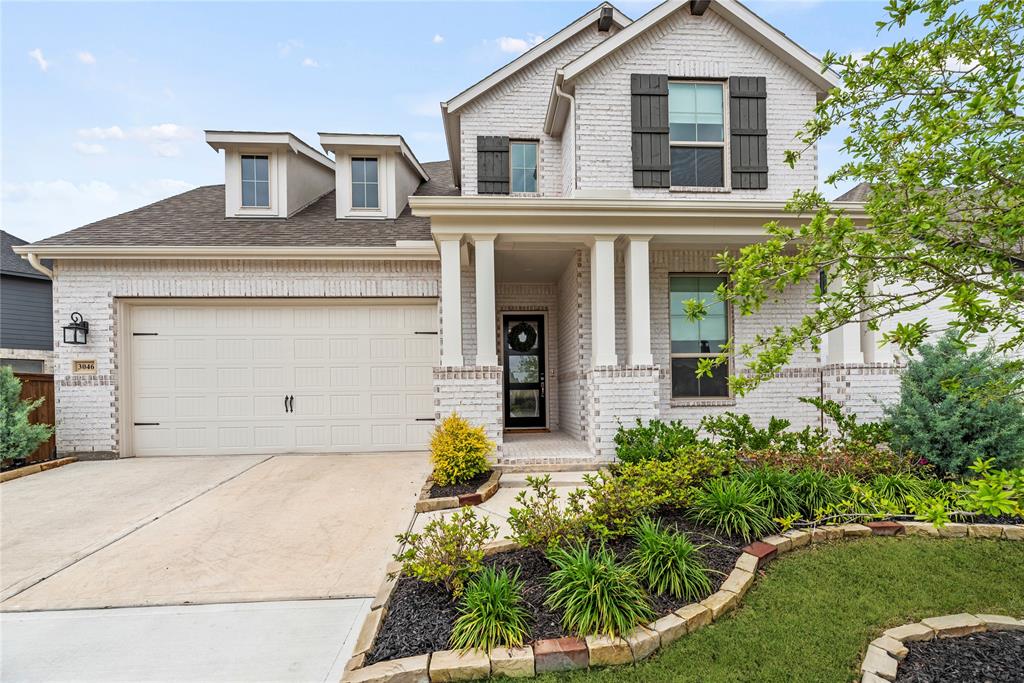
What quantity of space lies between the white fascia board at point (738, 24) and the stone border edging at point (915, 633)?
7.31 metres

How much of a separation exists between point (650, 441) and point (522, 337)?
4230mm

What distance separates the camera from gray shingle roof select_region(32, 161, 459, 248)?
26.9ft

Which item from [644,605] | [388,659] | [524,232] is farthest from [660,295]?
[388,659]

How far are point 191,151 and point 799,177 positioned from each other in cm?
1120

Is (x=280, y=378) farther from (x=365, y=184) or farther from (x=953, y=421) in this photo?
(x=953, y=421)

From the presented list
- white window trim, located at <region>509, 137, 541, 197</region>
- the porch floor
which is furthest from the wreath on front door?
white window trim, located at <region>509, 137, 541, 197</region>

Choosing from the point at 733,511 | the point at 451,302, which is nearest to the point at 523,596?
the point at 733,511

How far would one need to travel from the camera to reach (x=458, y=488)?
17.6 feet

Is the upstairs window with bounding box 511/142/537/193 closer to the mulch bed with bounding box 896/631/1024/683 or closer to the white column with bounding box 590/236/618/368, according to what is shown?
the white column with bounding box 590/236/618/368

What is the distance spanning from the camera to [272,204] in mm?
9359

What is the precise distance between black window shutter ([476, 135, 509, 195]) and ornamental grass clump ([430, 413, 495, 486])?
4.58 m

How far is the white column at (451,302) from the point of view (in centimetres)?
629

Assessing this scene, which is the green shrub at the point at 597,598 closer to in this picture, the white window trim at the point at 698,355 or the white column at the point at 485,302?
the white column at the point at 485,302

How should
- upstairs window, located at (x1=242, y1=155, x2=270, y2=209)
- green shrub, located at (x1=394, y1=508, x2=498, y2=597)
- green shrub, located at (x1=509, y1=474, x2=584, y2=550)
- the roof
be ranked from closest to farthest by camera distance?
green shrub, located at (x1=394, y1=508, x2=498, y2=597) → green shrub, located at (x1=509, y1=474, x2=584, y2=550) → upstairs window, located at (x1=242, y1=155, x2=270, y2=209) → the roof
